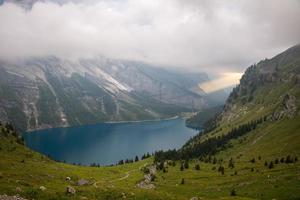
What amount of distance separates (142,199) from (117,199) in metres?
4.35

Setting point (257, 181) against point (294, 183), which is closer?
point (294, 183)

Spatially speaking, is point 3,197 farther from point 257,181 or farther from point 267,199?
point 257,181

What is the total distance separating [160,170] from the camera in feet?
543

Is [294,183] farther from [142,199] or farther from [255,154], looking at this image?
[255,154]

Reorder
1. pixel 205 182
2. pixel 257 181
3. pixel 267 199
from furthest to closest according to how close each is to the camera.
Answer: pixel 205 182 < pixel 257 181 < pixel 267 199

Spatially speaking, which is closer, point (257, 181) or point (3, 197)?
point (3, 197)

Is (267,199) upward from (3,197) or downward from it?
downward

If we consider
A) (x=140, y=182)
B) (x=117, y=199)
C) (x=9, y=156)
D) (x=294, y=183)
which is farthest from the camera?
(x=140, y=182)

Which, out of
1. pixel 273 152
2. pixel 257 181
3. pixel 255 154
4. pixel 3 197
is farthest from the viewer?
pixel 255 154

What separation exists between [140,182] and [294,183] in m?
60.4

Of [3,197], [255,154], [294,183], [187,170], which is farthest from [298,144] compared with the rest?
[3,197]

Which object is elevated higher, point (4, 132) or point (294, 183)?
point (4, 132)

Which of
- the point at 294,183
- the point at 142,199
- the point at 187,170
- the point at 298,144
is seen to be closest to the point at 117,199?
the point at 142,199

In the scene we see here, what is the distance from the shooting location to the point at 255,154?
191250 mm
